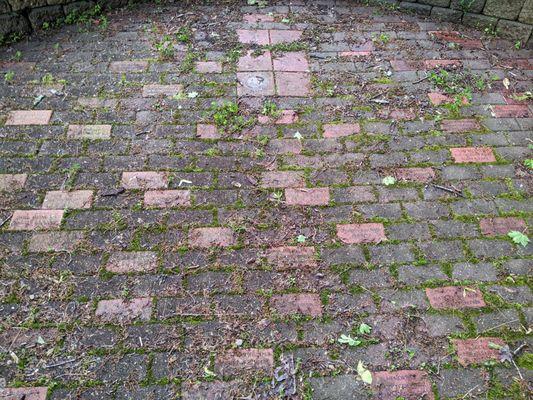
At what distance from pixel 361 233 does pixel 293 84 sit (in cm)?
139

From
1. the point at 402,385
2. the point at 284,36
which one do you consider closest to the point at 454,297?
the point at 402,385

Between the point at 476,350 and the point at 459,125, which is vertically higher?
the point at 459,125

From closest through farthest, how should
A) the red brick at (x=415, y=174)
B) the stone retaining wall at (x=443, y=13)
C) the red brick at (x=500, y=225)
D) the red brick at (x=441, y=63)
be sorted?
the red brick at (x=500, y=225), the red brick at (x=415, y=174), the red brick at (x=441, y=63), the stone retaining wall at (x=443, y=13)

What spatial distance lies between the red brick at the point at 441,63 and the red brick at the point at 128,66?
6.84ft

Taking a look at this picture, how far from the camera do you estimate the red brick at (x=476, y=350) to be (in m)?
2.25

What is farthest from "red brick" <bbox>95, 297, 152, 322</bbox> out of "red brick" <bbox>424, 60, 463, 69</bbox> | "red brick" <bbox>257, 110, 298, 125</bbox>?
"red brick" <bbox>424, 60, 463, 69</bbox>

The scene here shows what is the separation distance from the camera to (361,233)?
2.71m

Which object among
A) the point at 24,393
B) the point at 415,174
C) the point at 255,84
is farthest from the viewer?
the point at 255,84

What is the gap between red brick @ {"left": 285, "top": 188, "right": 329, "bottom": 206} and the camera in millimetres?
2854

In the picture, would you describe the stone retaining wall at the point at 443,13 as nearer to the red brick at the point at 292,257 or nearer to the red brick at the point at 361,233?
the red brick at the point at 361,233

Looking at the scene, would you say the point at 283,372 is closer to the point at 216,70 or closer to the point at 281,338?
the point at 281,338

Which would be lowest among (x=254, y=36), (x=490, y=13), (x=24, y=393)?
(x=24, y=393)

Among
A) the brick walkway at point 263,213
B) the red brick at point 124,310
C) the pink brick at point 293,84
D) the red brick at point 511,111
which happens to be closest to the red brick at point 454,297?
the brick walkway at point 263,213

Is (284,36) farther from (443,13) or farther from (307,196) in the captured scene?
(307,196)
